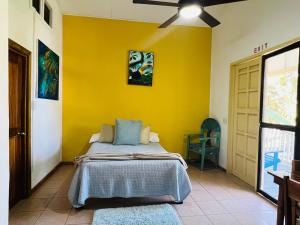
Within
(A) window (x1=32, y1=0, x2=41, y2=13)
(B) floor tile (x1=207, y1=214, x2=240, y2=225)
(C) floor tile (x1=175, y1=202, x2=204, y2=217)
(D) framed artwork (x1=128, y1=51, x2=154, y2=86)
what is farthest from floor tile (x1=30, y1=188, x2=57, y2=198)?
(A) window (x1=32, y1=0, x2=41, y2=13)

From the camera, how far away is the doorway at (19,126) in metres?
2.61

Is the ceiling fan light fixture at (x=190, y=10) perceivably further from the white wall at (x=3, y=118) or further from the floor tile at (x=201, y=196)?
the floor tile at (x=201, y=196)

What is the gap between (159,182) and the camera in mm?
2684

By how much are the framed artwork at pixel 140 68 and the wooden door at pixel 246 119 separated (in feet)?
5.57

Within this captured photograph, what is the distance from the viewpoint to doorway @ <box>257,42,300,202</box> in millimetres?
2701

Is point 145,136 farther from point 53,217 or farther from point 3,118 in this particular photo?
point 3,118

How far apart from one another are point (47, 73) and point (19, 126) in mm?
1093

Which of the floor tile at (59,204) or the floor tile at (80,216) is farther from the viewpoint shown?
the floor tile at (59,204)

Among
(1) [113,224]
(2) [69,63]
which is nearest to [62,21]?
(2) [69,63]

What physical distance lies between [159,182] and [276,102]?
6.45 feet

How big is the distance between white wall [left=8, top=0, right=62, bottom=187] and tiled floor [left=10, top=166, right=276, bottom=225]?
1.40 feet

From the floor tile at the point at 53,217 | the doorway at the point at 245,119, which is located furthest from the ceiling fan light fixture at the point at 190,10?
the floor tile at the point at 53,217

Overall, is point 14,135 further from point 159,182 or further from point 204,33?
point 204,33

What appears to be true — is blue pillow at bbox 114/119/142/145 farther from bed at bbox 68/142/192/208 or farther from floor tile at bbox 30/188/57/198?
floor tile at bbox 30/188/57/198
